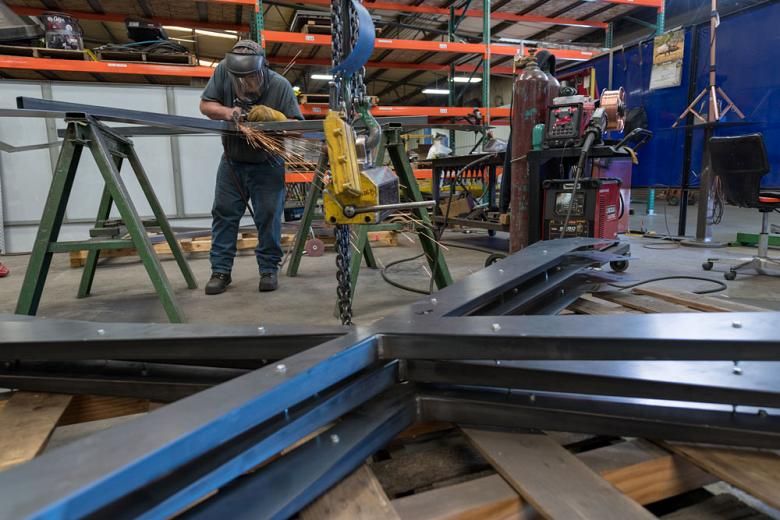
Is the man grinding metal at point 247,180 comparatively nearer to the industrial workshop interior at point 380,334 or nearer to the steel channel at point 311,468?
the industrial workshop interior at point 380,334

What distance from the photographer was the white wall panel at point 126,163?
15.3ft

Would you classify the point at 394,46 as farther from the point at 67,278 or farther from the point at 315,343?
the point at 315,343

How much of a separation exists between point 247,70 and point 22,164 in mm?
3857

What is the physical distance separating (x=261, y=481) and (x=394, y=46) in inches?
223

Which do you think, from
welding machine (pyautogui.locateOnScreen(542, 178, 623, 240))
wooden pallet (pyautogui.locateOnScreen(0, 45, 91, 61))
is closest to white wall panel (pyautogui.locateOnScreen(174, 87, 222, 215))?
wooden pallet (pyautogui.locateOnScreen(0, 45, 91, 61))

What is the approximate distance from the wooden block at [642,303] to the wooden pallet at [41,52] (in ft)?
17.0

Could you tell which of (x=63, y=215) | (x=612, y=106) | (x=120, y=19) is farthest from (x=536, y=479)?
(x=120, y=19)

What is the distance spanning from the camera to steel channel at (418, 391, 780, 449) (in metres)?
0.71

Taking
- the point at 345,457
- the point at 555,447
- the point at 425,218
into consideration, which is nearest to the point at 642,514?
the point at 555,447

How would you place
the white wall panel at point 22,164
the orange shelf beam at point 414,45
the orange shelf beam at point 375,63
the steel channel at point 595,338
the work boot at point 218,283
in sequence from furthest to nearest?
the orange shelf beam at point 375,63 < the orange shelf beam at point 414,45 < the white wall panel at point 22,164 < the work boot at point 218,283 < the steel channel at point 595,338

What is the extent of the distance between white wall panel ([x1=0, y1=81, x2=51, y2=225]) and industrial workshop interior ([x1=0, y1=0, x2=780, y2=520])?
0.13ft

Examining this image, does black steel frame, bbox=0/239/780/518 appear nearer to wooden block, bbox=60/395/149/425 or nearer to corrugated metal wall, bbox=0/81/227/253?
wooden block, bbox=60/395/149/425

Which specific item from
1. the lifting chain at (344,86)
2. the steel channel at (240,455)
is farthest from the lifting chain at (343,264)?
the steel channel at (240,455)

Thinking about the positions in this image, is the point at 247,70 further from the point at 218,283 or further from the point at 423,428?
the point at 423,428
